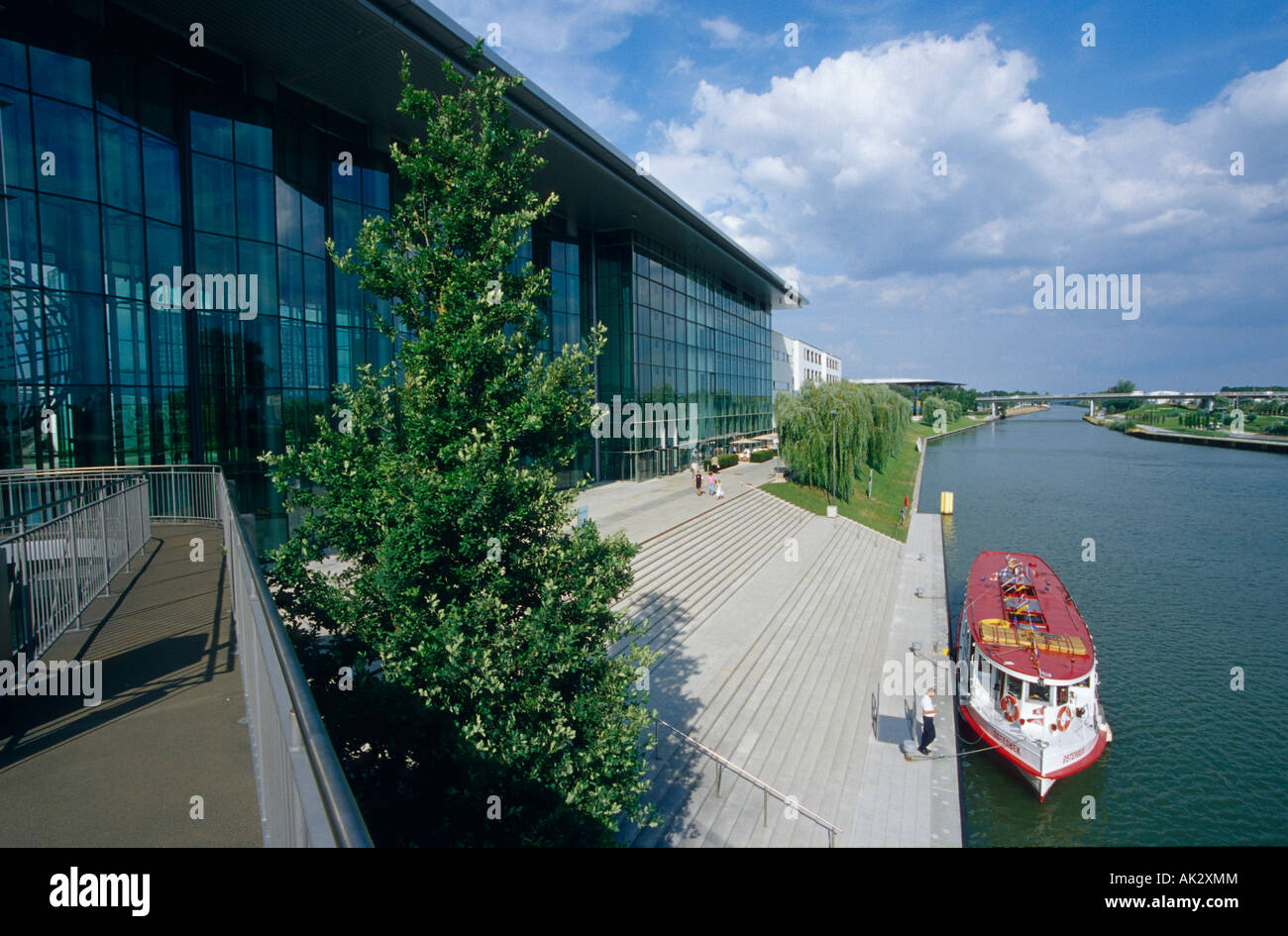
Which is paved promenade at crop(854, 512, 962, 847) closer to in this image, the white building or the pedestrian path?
the pedestrian path

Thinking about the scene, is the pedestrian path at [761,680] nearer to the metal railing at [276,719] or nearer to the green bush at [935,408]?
the metal railing at [276,719]

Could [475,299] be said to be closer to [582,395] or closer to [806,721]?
[582,395]

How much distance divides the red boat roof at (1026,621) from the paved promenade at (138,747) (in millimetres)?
15142

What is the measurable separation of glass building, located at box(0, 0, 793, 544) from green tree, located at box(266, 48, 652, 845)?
35.1 feet

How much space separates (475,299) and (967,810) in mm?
13837

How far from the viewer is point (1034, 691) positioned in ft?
47.4

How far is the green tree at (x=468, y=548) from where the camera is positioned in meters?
5.83

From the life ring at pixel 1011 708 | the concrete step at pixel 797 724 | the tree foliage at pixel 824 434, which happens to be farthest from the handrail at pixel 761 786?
the tree foliage at pixel 824 434

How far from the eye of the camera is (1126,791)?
13891 mm

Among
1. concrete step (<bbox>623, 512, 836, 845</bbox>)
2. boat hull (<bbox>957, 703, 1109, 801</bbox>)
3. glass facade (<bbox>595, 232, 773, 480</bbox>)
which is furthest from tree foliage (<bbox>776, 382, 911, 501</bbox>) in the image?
boat hull (<bbox>957, 703, 1109, 801</bbox>)
